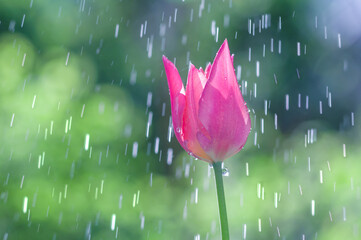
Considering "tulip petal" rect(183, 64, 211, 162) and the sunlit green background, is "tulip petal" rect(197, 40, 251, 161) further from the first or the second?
the sunlit green background

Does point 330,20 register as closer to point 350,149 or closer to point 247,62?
point 247,62

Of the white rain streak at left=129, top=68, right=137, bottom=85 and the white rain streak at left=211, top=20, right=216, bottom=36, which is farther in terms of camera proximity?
the white rain streak at left=211, top=20, right=216, bottom=36

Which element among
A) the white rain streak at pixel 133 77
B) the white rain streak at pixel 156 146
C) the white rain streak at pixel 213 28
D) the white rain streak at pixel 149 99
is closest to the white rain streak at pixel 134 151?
the white rain streak at pixel 156 146

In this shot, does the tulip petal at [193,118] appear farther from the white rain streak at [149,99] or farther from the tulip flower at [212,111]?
the white rain streak at [149,99]

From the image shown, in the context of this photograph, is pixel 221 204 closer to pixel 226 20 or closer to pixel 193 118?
pixel 193 118

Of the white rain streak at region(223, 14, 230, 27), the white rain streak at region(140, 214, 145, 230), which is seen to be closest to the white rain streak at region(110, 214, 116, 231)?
the white rain streak at region(140, 214, 145, 230)

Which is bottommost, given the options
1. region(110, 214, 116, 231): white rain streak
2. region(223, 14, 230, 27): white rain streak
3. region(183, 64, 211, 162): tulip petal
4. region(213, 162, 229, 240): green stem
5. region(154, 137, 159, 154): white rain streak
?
region(110, 214, 116, 231): white rain streak

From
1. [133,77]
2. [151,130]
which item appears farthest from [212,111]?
[133,77]
